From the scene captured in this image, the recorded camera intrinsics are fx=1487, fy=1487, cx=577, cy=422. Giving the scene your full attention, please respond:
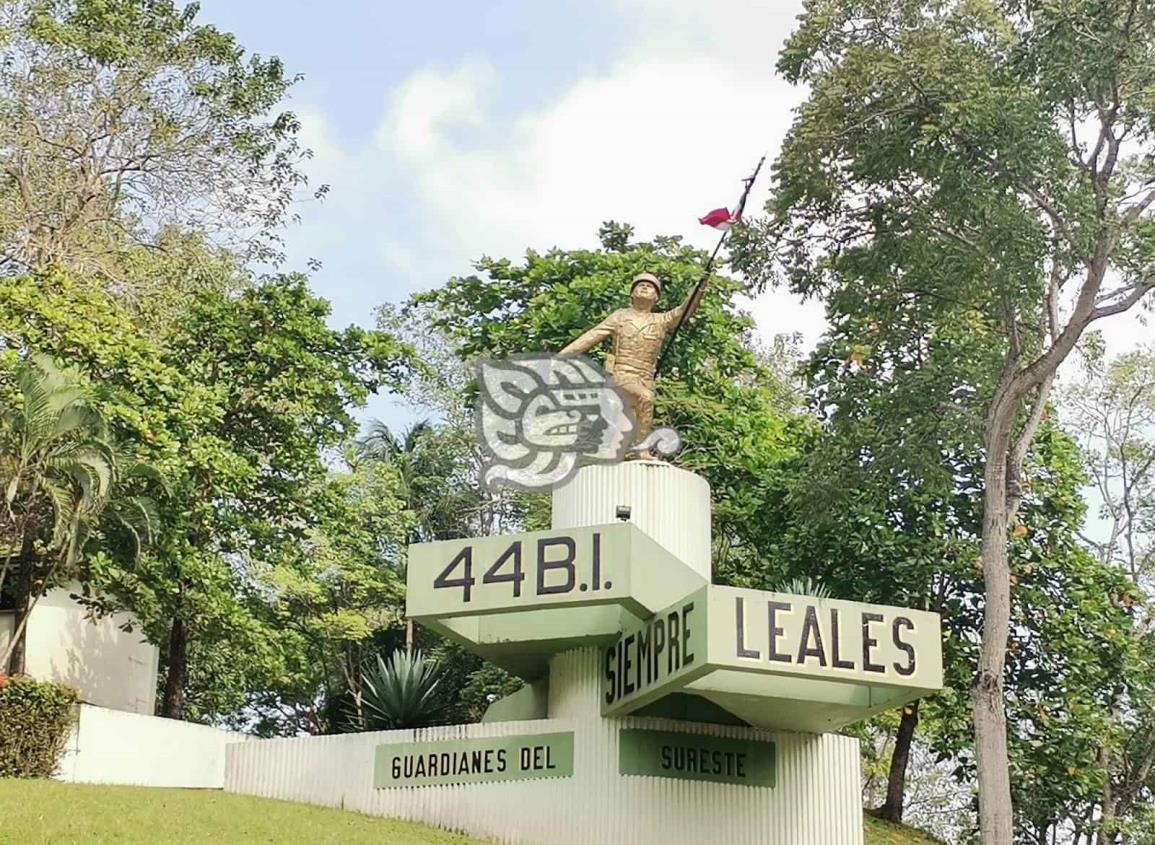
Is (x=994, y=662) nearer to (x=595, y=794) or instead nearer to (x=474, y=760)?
(x=595, y=794)

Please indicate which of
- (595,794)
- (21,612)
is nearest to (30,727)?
(21,612)

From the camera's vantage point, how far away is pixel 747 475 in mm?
27984

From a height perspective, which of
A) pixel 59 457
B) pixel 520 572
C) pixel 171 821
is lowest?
pixel 171 821

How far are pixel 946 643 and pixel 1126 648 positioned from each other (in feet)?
9.75

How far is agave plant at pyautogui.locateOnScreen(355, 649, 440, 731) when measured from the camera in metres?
20.7

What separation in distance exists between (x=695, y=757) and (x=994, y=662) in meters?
5.21

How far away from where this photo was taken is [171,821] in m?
14.4

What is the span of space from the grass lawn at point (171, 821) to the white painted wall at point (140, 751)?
519cm

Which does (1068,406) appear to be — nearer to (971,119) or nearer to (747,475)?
(747,475)

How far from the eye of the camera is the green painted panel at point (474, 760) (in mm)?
16891

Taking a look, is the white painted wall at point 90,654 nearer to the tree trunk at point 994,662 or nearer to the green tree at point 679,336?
the green tree at point 679,336

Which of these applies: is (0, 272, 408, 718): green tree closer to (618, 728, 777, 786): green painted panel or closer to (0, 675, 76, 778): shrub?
(0, 675, 76, 778): shrub

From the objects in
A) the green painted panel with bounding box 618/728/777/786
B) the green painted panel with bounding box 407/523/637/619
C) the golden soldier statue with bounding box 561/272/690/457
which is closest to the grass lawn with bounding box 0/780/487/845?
the green painted panel with bounding box 618/728/777/786

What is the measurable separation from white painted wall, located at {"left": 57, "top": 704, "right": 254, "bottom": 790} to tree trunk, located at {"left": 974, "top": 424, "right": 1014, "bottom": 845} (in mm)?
10298
